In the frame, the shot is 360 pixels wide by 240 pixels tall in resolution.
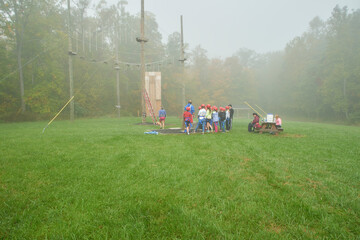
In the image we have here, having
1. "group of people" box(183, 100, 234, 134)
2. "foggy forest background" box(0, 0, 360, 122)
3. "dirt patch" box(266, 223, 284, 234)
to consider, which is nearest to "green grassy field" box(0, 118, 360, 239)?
"dirt patch" box(266, 223, 284, 234)

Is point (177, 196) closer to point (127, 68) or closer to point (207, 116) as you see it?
point (207, 116)

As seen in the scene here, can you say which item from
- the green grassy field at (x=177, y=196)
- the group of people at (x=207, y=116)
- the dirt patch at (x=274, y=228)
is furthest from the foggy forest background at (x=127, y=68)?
the dirt patch at (x=274, y=228)

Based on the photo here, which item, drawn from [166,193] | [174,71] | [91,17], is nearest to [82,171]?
[166,193]

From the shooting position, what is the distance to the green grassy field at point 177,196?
2.80m

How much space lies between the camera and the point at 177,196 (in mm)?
3707

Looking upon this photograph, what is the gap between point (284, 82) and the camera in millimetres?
59656

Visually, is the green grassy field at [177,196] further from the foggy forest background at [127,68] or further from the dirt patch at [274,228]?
the foggy forest background at [127,68]

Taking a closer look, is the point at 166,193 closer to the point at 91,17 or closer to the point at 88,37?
the point at 88,37

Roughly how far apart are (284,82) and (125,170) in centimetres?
6469

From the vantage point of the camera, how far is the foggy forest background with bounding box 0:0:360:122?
24578 mm

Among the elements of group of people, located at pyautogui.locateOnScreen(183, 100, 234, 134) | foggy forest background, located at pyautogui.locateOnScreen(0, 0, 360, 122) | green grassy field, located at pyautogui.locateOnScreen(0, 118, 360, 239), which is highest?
foggy forest background, located at pyautogui.locateOnScreen(0, 0, 360, 122)

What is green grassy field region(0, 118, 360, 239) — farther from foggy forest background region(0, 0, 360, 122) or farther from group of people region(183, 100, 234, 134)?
foggy forest background region(0, 0, 360, 122)

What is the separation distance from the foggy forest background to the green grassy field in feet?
44.2

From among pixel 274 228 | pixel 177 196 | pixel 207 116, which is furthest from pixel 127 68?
pixel 274 228
